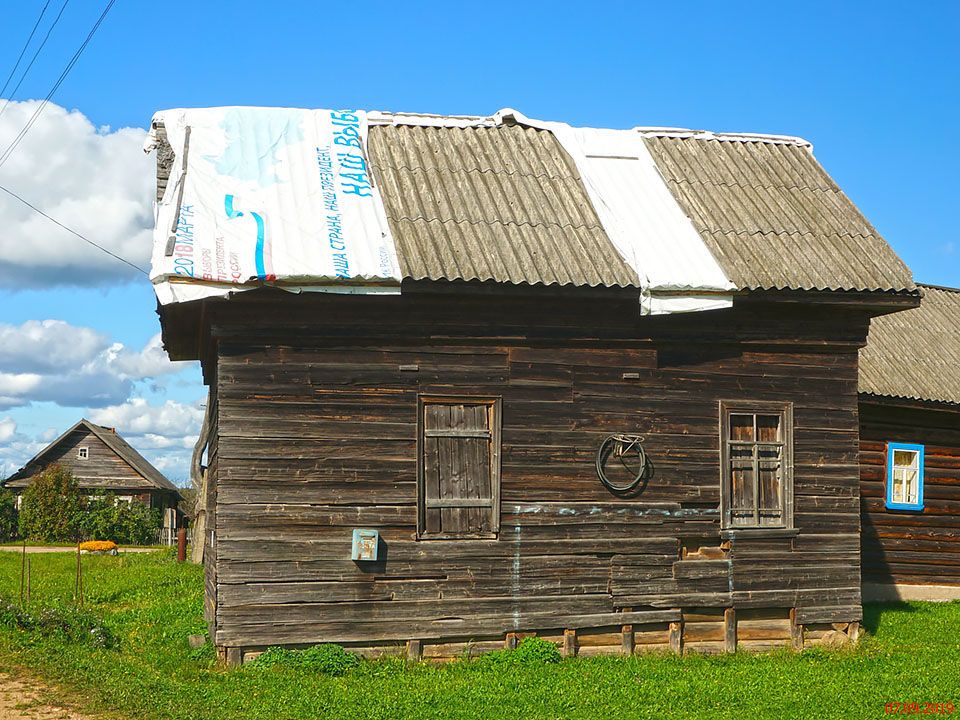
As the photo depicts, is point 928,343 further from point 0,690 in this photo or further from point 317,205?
point 0,690

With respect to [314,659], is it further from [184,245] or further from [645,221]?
[645,221]

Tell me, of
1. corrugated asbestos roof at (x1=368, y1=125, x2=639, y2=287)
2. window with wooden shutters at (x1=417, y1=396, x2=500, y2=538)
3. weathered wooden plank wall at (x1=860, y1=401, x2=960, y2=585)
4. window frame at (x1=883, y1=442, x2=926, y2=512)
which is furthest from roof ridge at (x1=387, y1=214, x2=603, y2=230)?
window frame at (x1=883, y1=442, x2=926, y2=512)

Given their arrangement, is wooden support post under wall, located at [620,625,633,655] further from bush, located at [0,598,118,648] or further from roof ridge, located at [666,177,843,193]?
roof ridge, located at [666,177,843,193]

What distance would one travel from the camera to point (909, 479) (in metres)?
17.9

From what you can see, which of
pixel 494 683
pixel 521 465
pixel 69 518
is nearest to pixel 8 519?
pixel 69 518

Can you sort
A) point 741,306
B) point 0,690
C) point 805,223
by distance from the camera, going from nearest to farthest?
1. point 0,690
2. point 741,306
3. point 805,223

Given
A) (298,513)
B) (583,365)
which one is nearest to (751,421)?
(583,365)

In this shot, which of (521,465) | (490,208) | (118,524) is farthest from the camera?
(118,524)

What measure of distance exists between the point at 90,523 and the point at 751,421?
3499 cm

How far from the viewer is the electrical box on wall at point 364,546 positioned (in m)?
11.0

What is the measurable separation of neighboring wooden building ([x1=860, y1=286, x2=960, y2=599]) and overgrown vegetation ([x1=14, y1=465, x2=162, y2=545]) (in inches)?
1247

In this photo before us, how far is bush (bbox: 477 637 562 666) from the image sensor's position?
438 inches

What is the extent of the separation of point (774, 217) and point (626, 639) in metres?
5.53

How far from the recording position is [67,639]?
39.2 ft
